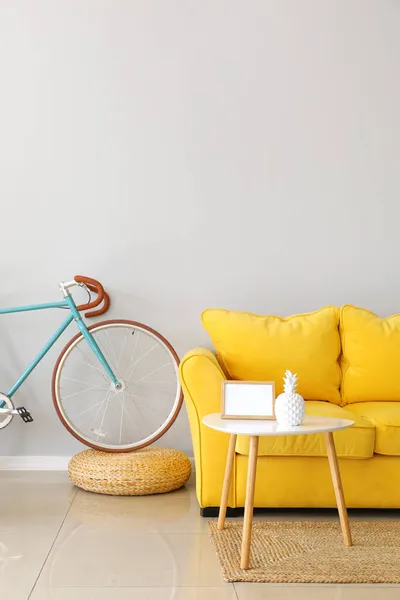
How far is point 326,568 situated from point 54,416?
194 centimetres

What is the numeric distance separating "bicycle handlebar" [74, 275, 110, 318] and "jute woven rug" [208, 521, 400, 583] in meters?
1.35

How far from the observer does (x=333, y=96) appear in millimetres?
4105

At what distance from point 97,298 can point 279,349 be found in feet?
3.31

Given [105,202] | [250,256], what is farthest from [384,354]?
[105,202]

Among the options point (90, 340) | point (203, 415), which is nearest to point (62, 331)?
point (90, 340)

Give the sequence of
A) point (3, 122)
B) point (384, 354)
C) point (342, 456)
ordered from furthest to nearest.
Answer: point (3, 122)
point (384, 354)
point (342, 456)

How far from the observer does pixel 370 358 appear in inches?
143

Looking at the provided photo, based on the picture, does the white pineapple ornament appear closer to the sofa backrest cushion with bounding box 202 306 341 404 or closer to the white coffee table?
the white coffee table

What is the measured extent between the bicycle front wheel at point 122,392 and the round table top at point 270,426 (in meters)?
1.12

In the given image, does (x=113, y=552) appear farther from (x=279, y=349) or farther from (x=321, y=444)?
(x=279, y=349)

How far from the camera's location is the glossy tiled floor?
235 centimetres

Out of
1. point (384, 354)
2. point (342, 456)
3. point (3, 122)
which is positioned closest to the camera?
point (342, 456)

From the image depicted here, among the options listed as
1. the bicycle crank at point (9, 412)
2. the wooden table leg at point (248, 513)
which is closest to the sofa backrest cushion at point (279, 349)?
the wooden table leg at point (248, 513)

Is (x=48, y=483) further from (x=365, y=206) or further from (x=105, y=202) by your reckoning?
(x=365, y=206)
